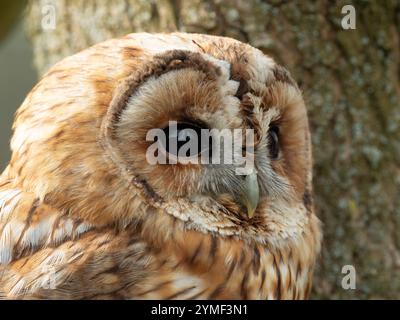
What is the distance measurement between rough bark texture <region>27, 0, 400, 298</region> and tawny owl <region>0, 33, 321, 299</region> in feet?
1.64

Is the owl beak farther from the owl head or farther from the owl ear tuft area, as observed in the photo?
the owl ear tuft area

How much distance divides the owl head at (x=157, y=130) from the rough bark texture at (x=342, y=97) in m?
0.50

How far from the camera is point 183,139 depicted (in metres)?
2.17

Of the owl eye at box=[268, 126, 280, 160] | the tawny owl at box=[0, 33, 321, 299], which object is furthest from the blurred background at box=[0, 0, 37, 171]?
the owl eye at box=[268, 126, 280, 160]

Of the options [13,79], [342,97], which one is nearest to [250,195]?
[342,97]

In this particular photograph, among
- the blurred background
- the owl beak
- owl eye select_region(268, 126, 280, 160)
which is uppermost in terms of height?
the blurred background

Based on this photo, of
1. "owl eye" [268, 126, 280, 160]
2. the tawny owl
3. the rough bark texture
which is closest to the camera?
the tawny owl

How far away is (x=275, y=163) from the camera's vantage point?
7.93 feet

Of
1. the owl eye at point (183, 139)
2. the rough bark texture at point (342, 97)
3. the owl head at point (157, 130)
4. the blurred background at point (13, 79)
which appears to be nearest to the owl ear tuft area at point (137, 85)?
the owl head at point (157, 130)

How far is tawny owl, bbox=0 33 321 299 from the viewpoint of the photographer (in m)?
2.13

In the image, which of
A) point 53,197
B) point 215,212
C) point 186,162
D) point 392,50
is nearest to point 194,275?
point 215,212

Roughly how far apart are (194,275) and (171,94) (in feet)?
1.81

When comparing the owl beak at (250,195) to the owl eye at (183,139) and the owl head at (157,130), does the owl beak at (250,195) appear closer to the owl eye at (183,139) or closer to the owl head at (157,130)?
the owl head at (157,130)

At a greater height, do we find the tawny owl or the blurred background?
the blurred background
